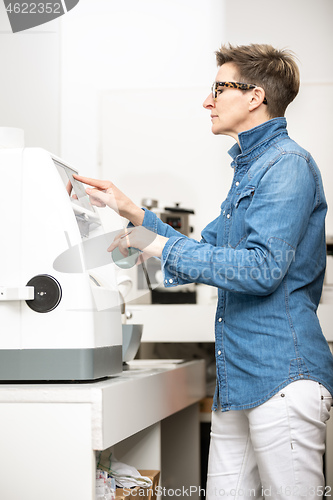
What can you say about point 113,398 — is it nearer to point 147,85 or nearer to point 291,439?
point 291,439

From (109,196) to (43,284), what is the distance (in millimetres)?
237

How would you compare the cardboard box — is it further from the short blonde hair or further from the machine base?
the short blonde hair

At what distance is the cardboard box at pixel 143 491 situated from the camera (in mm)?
1315

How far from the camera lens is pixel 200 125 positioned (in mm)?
3277

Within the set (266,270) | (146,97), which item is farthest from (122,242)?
(146,97)

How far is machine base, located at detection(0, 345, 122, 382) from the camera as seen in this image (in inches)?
47.9

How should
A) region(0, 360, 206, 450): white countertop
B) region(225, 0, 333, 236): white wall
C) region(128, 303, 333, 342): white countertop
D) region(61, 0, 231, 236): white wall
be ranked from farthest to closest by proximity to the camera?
region(61, 0, 231, 236): white wall < region(225, 0, 333, 236): white wall < region(128, 303, 333, 342): white countertop < region(0, 360, 206, 450): white countertop

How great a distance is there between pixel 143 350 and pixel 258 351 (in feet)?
6.25

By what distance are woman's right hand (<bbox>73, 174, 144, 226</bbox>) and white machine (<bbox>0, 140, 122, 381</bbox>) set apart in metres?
0.08

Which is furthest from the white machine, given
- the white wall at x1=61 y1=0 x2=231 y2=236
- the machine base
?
the white wall at x1=61 y1=0 x2=231 y2=236

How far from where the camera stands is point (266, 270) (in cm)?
119

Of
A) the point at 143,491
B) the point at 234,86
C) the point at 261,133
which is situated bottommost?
the point at 143,491

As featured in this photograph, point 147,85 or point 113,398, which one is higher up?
point 147,85

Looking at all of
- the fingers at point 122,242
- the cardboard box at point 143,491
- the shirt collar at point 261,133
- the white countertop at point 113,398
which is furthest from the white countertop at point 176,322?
the shirt collar at point 261,133
